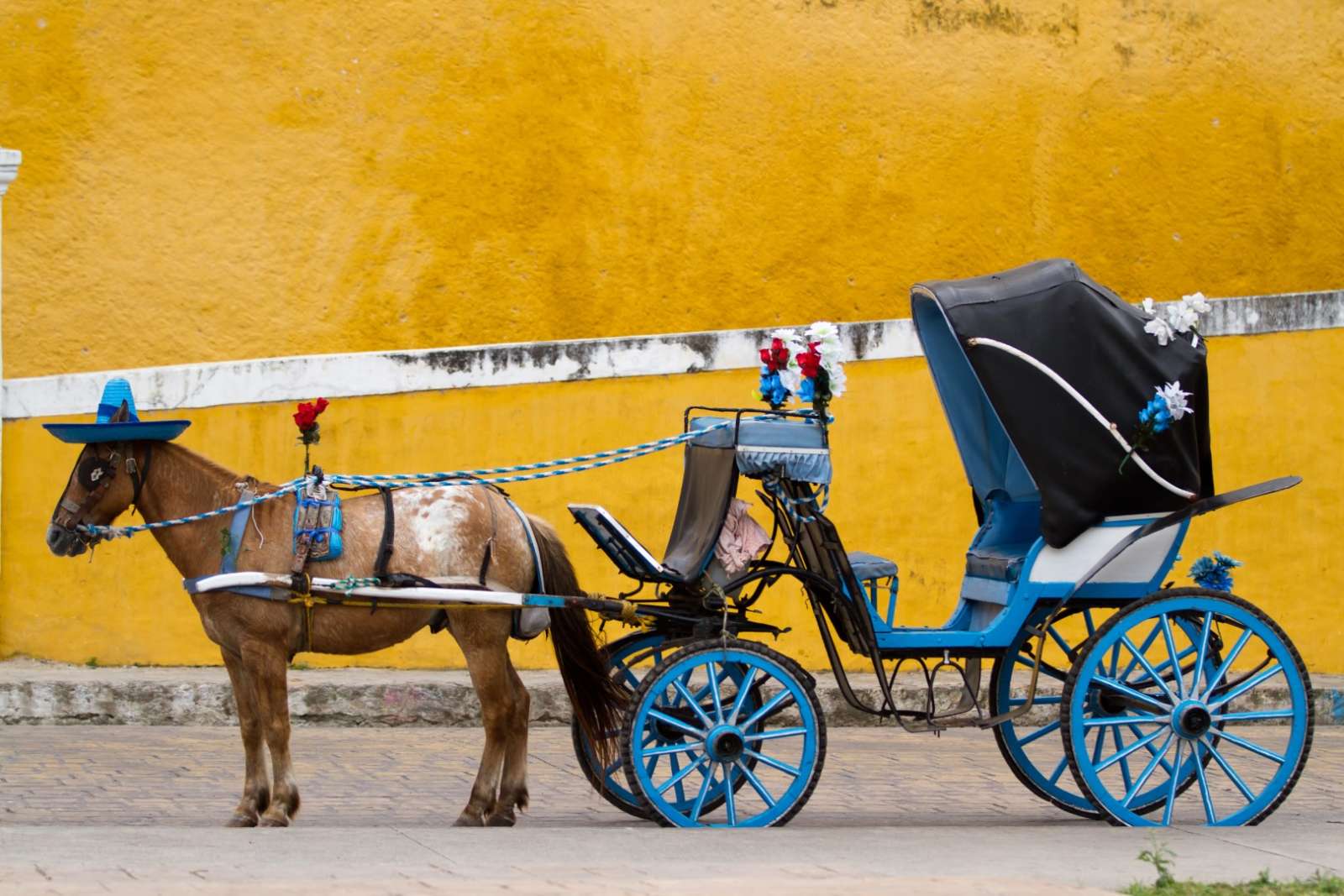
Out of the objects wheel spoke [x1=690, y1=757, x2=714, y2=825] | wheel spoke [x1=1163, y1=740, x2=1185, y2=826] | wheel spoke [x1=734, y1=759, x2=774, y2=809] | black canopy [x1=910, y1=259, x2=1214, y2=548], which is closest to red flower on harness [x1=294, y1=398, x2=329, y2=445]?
wheel spoke [x1=690, y1=757, x2=714, y2=825]

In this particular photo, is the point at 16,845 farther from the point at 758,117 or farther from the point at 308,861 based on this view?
the point at 758,117

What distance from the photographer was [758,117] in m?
12.1

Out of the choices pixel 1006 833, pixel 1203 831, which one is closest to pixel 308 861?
pixel 1006 833

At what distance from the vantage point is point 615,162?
39.0ft

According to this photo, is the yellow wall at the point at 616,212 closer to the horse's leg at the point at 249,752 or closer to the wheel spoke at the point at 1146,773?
the horse's leg at the point at 249,752

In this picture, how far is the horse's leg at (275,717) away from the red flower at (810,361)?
229 cm

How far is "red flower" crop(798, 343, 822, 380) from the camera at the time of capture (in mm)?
7160

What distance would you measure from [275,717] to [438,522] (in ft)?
3.20

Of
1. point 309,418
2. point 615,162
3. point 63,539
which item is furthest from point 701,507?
point 615,162

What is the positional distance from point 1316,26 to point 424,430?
6732 mm

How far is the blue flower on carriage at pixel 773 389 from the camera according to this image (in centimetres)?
734

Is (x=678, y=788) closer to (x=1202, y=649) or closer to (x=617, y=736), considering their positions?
(x=617, y=736)

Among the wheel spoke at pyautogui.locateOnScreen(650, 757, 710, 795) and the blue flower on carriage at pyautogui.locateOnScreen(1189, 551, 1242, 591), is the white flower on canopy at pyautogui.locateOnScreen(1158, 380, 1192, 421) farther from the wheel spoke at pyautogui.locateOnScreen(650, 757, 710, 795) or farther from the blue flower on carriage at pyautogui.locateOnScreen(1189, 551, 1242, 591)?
the wheel spoke at pyautogui.locateOnScreen(650, 757, 710, 795)

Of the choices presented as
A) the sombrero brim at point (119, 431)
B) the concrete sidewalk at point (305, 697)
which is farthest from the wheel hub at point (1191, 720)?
the sombrero brim at point (119, 431)
